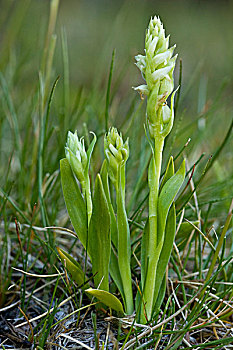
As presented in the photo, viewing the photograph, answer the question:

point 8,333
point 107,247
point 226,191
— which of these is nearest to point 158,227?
point 107,247

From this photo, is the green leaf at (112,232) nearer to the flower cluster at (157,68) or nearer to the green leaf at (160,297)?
the green leaf at (160,297)

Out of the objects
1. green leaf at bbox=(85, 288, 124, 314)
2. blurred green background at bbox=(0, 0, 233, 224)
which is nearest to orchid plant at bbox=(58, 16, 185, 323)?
green leaf at bbox=(85, 288, 124, 314)

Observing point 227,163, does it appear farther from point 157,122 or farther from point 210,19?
point 210,19

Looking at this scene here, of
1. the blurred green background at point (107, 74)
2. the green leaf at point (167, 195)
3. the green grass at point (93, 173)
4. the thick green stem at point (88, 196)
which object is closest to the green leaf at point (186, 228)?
the green grass at point (93, 173)

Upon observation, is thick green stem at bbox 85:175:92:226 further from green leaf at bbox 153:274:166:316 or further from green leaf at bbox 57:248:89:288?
green leaf at bbox 153:274:166:316

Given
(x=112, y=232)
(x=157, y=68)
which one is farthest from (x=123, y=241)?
(x=157, y=68)
